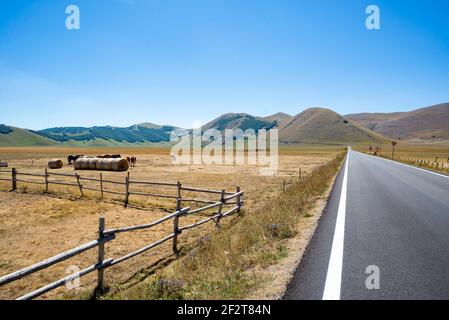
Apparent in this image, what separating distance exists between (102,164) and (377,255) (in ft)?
131

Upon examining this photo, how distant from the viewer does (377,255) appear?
5.75 m

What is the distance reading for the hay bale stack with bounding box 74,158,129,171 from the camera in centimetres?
3988

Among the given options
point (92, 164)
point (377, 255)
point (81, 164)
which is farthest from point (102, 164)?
point (377, 255)

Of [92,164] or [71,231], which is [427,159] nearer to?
[92,164]

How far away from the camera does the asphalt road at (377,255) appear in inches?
172

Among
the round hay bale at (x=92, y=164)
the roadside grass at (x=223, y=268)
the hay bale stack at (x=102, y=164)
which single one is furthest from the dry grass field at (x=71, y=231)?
the round hay bale at (x=92, y=164)

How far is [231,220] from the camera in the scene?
40.9 ft

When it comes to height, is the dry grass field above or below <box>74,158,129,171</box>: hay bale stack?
below

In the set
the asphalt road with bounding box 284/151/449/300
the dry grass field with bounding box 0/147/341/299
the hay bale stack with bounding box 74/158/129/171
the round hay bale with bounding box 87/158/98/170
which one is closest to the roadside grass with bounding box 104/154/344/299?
the asphalt road with bounding box 284/151/449/300

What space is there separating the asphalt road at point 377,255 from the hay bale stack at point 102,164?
3440 cm

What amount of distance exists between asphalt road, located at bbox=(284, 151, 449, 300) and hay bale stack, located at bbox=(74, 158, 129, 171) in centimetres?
3440

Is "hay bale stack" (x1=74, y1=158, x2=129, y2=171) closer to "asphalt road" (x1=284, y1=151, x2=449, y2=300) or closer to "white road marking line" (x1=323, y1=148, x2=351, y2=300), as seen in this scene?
"asphalt road" (x1=284, y1=151, x2=449, y2=300)
